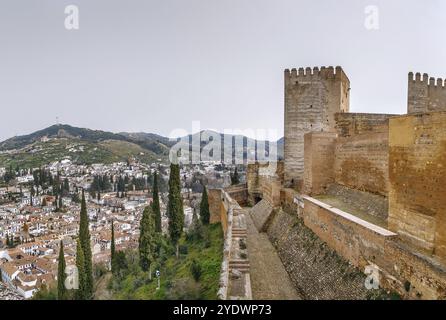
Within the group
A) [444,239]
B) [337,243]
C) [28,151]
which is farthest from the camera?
[28,151]

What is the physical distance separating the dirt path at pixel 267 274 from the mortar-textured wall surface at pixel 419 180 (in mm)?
3190

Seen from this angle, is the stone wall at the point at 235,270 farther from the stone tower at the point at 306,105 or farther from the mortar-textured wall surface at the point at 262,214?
the stone tower at the point at 306,105

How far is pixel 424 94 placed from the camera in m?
16.8

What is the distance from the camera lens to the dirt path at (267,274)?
8266 millimetres

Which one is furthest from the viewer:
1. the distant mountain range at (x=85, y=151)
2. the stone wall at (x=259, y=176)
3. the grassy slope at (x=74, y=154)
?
the distant mountain range at (x=85, y=151)

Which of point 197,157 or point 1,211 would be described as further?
point 197,157

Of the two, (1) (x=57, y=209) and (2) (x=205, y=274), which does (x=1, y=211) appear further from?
(2) (x=205, y=274)

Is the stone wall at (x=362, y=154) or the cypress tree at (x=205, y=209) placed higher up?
the stone wall at (x=362, y=154)

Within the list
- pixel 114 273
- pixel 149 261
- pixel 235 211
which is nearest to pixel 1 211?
pixel 114 273

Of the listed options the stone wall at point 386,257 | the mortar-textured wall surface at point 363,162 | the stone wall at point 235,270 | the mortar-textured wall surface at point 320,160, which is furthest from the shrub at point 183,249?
the stone wall at point 386,257

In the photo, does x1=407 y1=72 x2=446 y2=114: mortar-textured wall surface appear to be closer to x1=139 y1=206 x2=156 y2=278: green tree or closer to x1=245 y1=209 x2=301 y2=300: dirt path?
x1=245 y1=209 x2=301 y2=300: dirt path

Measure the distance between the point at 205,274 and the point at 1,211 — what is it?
78.8 metres

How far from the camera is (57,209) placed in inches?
2958

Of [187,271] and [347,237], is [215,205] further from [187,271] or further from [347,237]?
[347,237]
